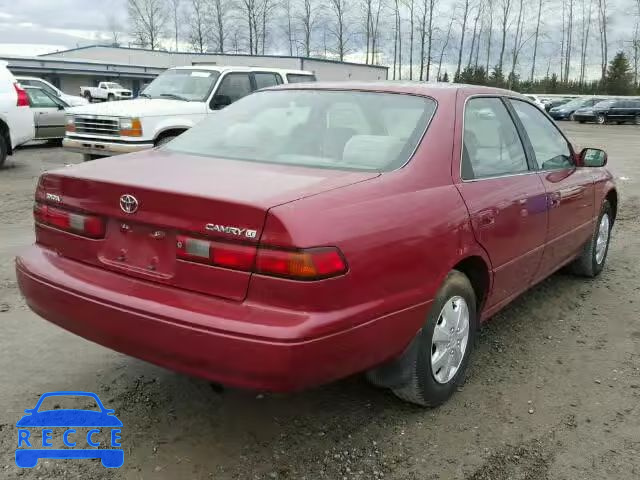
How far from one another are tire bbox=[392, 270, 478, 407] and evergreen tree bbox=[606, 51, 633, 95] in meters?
67.4

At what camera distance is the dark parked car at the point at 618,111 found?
37594 millimetres

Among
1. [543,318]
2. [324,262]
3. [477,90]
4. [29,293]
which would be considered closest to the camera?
[324,262]

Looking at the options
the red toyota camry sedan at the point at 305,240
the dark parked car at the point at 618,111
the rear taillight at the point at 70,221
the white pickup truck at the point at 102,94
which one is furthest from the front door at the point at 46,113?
the dark parked car at the point at 618,111

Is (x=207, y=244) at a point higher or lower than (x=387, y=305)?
higher

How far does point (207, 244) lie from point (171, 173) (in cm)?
51

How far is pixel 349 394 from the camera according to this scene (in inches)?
132

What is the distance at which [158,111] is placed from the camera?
30.6ft

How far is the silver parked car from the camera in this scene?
47.1ft

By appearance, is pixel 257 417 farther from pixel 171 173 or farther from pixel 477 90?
pixel 477 90

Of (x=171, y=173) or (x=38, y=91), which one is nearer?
(x=171, y=173)

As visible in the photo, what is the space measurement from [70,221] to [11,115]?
9.21 m

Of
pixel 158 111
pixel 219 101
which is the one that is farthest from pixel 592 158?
pixel 219 101

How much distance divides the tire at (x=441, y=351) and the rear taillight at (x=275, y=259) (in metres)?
0.73

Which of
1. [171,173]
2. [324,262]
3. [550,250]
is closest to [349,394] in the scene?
[324,262]
